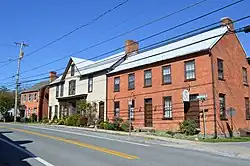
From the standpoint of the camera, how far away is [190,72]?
25.5 m

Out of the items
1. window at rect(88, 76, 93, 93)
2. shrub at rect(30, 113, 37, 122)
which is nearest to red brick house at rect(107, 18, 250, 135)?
window at rect(88, 76, 93, 93)

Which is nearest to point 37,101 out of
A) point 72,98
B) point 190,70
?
point 72,98

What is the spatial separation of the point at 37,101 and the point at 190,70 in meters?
37.5

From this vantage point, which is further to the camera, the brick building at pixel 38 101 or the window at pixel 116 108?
the brick building at pixel 38 101

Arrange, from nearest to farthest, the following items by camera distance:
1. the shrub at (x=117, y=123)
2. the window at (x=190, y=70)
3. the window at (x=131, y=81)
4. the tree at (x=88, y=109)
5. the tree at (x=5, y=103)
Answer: the window at (x=190, y=70), the shrub at (x=117, y=123), the window at (x=131, y=81), the tree at (x=88, y=109), the tree at (x=5, y=103)

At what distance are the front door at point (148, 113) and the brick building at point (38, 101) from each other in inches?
1122

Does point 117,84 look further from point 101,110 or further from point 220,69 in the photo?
A: point 220,69

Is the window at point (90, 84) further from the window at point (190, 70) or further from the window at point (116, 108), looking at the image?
the window at point (190, 70)

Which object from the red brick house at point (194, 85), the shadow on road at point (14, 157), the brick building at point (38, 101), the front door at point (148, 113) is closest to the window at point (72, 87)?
the brick building at point (38, 101)

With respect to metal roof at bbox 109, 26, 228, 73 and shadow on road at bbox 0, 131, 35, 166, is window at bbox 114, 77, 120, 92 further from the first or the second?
shadow on road at bbox 0, 131, 35, 166

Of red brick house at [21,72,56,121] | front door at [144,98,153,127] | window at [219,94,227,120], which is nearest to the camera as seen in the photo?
window at [219,94,227,120]

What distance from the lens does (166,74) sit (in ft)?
91.1

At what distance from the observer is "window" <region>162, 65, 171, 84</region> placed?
90.0 feet

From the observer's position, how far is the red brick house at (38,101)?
181ft
